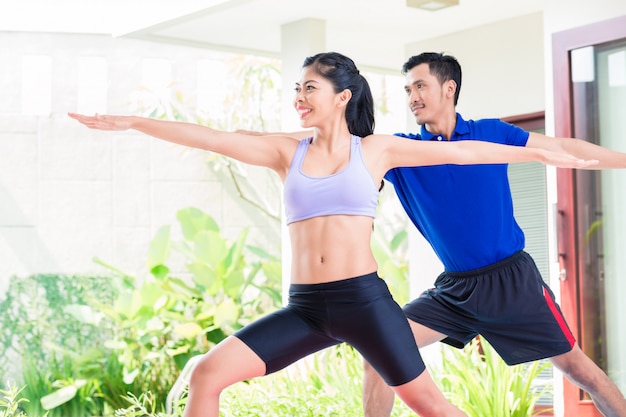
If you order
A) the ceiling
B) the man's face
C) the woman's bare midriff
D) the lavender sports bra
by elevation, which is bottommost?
the woman's bare midriff

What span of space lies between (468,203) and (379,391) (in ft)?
2.84

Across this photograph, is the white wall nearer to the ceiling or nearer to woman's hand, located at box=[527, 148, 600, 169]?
the ceiling

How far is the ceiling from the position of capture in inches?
267

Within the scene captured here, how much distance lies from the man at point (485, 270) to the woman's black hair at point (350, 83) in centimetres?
39

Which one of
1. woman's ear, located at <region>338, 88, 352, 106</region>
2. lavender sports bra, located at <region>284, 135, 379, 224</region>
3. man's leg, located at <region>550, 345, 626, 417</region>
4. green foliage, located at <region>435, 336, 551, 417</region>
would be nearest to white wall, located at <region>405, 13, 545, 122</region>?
green foliage, located at <region>435, 336, 551, 417</region>

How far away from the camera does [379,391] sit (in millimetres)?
4195

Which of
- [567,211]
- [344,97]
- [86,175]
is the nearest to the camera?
[344,97]

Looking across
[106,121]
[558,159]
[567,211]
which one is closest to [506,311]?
[558,159]

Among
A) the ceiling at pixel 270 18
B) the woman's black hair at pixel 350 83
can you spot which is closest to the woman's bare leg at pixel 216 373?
the woman's black hair at pixel 350 83

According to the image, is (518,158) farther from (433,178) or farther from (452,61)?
(452,61)

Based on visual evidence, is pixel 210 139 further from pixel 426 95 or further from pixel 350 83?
pixel 426 95

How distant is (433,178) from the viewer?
422 centimetres

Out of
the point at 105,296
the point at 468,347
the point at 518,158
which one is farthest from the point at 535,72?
the point at 105,296

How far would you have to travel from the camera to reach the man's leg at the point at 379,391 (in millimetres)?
4195
